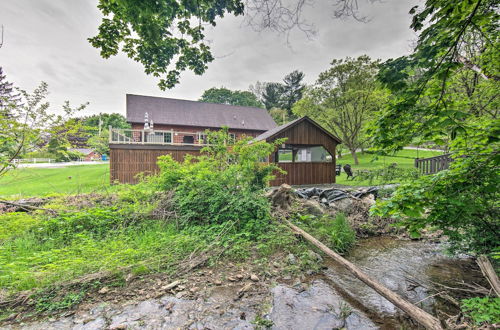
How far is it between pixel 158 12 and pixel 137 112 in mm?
19780

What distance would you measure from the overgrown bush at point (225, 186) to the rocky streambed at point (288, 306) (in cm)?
176

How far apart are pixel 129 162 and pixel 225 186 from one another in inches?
344

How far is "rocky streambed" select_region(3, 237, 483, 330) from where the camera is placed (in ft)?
6.79

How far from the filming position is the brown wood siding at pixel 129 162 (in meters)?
11.1

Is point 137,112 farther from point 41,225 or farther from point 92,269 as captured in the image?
point 92,269

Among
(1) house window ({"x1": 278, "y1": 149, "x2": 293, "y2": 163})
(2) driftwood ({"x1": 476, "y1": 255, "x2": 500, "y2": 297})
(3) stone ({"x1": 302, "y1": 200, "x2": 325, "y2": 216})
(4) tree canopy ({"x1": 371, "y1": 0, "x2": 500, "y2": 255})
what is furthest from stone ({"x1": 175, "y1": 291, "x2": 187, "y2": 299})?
(1) house window ({"x1": 278, "y1": 149, "x2": 293, "y2": 163})

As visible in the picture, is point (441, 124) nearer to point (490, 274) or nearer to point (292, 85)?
point (490, 274)

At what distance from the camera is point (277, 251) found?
3885 millimetres

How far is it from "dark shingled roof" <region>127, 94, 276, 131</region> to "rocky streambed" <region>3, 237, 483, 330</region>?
19770mm

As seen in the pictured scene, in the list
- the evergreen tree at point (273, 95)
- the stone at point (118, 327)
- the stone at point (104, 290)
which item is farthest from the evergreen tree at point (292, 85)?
the stone at point (118, 327)

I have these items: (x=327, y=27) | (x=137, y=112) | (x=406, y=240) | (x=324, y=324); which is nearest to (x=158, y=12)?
(x=327, y=27)

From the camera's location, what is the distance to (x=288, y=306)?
2420 mm

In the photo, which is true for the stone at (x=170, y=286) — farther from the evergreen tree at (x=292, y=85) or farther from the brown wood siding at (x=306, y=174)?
the evergreen tree at (x=292, y=85)

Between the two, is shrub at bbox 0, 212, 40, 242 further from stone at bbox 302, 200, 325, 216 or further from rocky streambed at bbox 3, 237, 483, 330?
stone at bbox 302, 200, 325, 216
